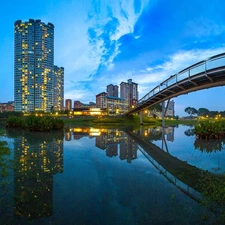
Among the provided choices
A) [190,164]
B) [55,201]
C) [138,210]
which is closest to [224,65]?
[190,164]

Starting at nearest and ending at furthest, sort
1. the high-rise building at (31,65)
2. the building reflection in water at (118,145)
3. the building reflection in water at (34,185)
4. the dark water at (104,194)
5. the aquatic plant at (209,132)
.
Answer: the dark water at (104,194) < the building reflection in water at (34,185) < the building reflection in water at (118,145) < the aquatic plant at (209,132) < the high-rise building at (31,65)

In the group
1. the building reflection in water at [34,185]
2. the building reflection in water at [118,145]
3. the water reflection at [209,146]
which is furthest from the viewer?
the water reflection at [209,146]

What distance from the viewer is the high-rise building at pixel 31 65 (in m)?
144

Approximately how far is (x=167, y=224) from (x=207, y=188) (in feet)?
8.19

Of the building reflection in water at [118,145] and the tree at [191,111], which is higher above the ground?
the tree at [191,111]

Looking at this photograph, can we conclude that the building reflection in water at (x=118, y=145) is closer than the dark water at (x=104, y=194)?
No

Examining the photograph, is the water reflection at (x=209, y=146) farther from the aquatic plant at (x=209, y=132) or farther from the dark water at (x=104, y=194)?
the dark water at (x=104, y=194)

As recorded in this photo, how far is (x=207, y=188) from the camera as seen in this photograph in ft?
18.6

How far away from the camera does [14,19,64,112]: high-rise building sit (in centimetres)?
14350

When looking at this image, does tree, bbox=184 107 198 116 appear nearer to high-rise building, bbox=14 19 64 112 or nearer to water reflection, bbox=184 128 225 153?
high-rise building, bbox=14 19 64 112

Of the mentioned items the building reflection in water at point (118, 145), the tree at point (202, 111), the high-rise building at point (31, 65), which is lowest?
the building reflection in water at point (118, 145)

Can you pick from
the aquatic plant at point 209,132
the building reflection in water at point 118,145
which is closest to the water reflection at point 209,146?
the aquatic plant at point 209,132

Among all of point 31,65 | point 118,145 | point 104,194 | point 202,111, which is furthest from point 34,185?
point 202,111

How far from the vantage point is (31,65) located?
144125mm
